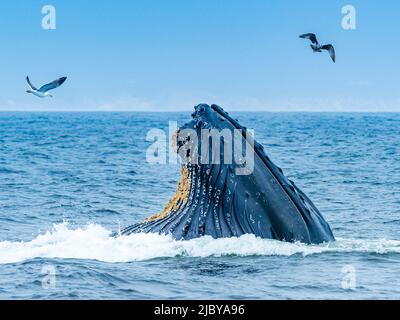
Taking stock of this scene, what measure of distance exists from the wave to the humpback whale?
18 centimetres

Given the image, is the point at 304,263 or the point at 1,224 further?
the point at 1,224

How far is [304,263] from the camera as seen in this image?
14102 millimetres

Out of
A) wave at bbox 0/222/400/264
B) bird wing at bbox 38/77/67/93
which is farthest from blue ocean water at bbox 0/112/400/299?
bird wing at bbox 38/77/67/93

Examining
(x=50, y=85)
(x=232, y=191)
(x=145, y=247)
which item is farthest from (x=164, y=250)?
(x=50, y=85)

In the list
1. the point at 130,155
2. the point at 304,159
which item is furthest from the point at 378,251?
the point at 130,155

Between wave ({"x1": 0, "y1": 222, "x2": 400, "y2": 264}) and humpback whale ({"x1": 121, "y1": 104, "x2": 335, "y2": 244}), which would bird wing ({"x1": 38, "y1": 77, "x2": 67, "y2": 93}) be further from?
humpback whale ({"x1": 121, "y1": 104, "x2": 335, "y2": 244})

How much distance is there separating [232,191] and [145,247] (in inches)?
63.6

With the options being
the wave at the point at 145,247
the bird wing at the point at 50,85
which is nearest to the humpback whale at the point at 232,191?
the wave at the point at 145,247

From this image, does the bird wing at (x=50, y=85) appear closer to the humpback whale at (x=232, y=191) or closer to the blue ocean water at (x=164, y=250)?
the blue ocean water at (x=164, y=250)

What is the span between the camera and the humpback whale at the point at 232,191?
13492 millimetres

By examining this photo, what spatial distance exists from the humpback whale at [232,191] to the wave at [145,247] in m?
0.18

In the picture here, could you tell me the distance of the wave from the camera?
45.6ft
